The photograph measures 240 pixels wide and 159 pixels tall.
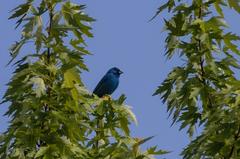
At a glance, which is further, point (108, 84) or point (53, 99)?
point (108, 84)

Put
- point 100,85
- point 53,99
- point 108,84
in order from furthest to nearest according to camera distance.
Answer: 1. point 108,84
2. point 100,85
3. point 53,99

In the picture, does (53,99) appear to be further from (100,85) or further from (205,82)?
(100,85)

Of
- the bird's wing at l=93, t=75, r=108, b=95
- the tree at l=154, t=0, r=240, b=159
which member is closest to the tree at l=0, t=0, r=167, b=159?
the tree at l=154, t=0, r=240, b=159

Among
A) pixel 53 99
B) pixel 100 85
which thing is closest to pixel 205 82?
pixel 53 99

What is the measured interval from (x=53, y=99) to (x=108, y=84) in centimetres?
819

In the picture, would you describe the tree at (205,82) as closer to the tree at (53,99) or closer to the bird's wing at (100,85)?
the tree at (53,99)

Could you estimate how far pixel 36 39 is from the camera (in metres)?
5.49

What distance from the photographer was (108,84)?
534 inches

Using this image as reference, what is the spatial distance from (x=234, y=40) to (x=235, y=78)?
350 mm

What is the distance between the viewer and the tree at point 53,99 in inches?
204

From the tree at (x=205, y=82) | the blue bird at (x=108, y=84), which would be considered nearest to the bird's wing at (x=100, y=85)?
the blue bird at (x=108, y=84)

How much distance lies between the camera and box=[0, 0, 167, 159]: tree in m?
5.19

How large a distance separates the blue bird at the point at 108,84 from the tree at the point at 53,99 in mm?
7217

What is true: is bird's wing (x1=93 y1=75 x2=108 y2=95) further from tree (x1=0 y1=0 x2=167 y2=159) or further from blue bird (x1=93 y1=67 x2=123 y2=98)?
tree (x1=0 y1=0 x2=167 y2=159)
